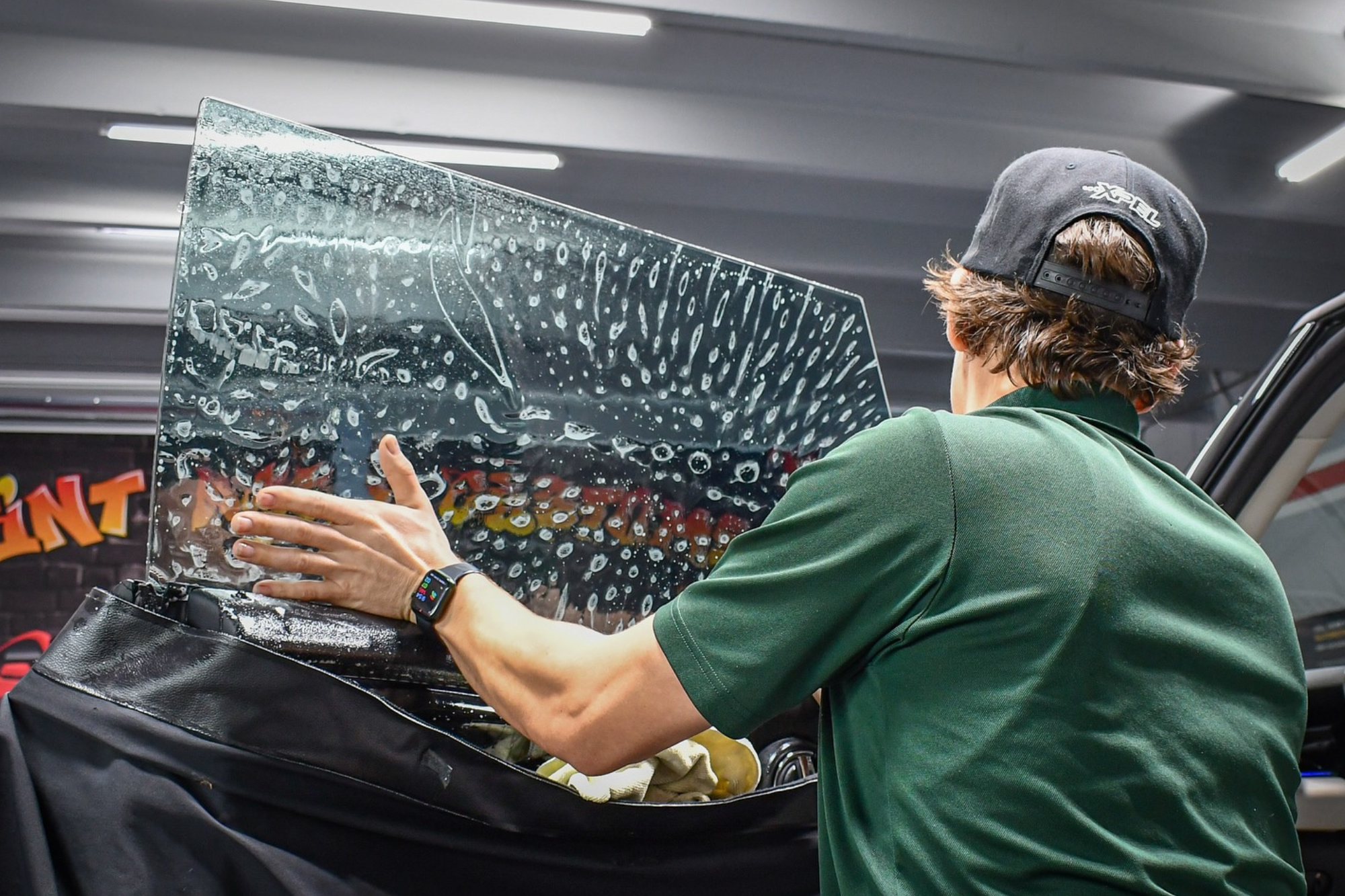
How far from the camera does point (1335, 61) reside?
3.52 m

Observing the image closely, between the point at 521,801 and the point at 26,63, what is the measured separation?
3.54 meters

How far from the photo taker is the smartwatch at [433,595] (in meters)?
0.99

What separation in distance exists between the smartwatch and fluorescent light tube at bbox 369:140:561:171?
306 centimetres

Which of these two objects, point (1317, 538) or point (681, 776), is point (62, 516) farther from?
point (1317, 538)

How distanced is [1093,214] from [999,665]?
1.46ft

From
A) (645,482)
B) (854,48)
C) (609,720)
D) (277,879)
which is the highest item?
(854,48)

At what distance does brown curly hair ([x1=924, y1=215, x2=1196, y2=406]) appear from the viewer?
3.05 ft

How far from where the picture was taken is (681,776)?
115 cm

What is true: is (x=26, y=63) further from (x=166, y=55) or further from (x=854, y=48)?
(x=854, y=48)

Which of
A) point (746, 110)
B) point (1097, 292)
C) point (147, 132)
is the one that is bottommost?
point (1097, 292)

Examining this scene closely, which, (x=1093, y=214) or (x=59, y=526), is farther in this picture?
(x=59, y=526)

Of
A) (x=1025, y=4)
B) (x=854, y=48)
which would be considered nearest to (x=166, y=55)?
(x=854, y=48)

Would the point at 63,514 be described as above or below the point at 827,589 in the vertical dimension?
below

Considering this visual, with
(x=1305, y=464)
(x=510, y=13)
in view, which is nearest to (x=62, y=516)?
(x=510, y=13)
